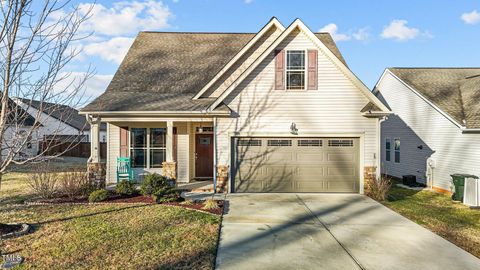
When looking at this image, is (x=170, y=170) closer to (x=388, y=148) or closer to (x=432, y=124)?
(x=432, y=124)

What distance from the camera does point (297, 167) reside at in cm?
1209

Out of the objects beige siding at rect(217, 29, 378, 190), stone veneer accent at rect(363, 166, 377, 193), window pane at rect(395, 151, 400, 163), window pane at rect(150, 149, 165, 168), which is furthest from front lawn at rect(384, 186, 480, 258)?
window pane at rect(150, 149, 165, 168)

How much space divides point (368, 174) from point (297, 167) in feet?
8.76

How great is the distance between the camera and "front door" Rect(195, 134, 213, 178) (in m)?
14.4

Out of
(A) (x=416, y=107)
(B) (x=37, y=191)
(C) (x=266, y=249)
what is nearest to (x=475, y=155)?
(A) (x=416, y=107)

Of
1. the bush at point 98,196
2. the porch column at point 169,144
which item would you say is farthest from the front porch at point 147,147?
the bush at point 98,196

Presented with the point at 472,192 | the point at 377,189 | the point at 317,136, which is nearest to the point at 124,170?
the point at 317,136

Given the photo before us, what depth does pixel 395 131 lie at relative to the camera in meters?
17.5

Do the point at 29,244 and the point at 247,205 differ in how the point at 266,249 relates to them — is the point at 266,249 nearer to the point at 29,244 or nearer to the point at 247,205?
the point at 247,205

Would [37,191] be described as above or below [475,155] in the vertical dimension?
below

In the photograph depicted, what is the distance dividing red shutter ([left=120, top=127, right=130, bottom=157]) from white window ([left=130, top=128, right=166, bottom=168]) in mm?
208

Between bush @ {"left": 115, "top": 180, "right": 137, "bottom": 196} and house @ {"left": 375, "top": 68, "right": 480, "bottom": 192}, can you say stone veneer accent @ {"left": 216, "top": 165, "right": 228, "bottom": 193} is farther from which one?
house @ {"left": 375, "top": 68, "right": 480, "bottom": 192}

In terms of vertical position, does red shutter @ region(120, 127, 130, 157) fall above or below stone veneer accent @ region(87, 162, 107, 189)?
above

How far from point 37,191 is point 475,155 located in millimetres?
16028
